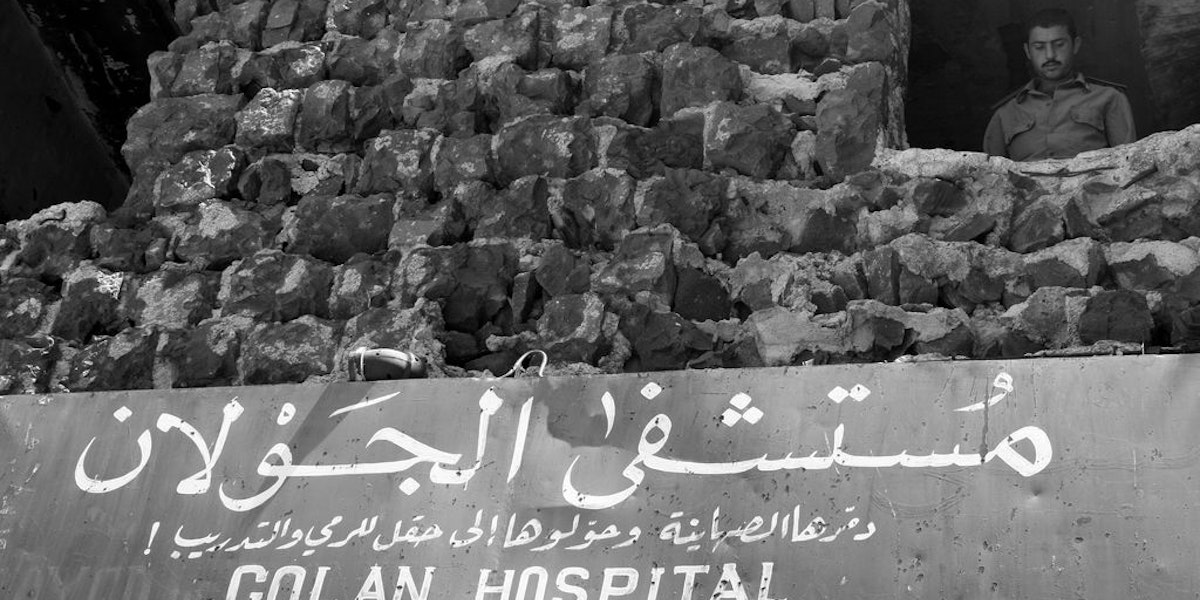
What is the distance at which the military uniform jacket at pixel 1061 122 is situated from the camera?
173 inches

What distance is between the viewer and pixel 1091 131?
441cm

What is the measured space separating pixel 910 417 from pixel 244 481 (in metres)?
1.47

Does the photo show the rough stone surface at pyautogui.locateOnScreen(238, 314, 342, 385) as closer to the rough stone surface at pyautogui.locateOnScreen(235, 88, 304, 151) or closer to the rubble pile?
the rubble pile

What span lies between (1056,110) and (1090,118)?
0.40 ft

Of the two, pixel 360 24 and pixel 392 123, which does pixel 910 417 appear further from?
pixel 360 24

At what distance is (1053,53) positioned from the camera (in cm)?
464

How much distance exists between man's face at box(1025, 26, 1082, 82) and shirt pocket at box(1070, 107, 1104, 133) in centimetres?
20

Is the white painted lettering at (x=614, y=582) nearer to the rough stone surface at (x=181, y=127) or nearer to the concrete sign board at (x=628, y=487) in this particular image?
the concrete sign board at (x=628, y=487)

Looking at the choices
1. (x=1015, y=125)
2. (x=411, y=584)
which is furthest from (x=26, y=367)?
(x=1015, y=125)

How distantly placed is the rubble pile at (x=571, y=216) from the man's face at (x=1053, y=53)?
56 cm

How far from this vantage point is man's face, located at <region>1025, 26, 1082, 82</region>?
4.63 meters

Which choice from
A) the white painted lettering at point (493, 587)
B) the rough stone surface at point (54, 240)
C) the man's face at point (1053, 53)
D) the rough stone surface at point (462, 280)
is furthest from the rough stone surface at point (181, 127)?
the man's face at point (1053, 53)

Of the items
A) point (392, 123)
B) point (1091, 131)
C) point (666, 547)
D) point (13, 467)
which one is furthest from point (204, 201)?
point (1091, 131)

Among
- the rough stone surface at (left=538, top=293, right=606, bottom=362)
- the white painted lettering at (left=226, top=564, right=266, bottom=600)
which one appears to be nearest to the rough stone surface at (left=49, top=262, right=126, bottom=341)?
the white painted lettering at (left=226, top=564, right=266, bottom=600)
